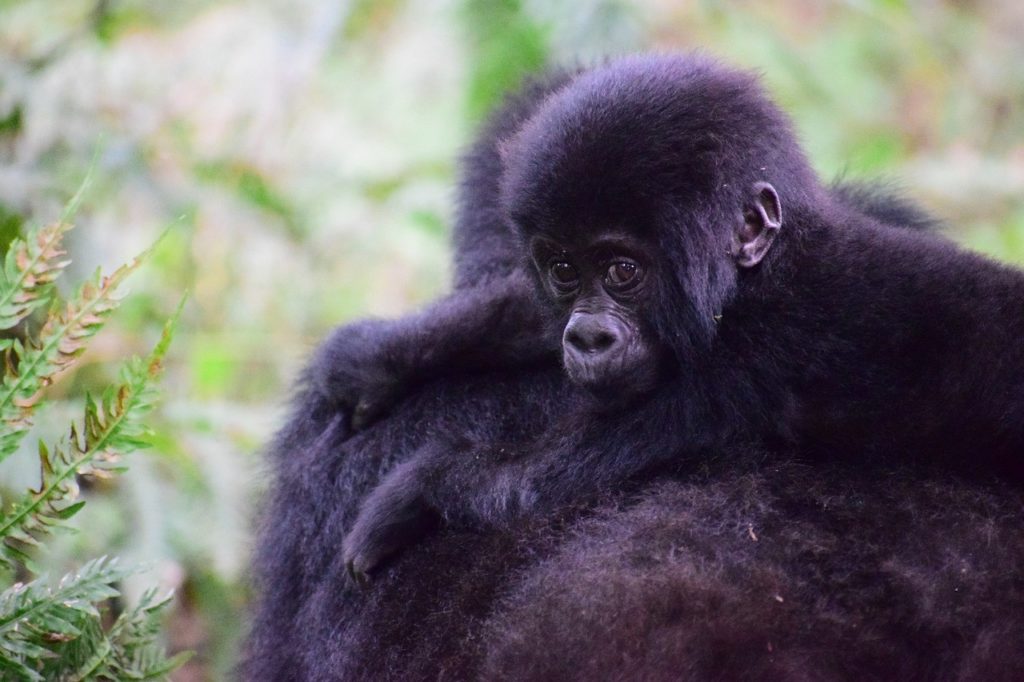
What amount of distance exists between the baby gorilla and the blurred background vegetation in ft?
3.11

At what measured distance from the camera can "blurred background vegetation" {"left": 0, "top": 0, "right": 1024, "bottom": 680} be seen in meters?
4.04

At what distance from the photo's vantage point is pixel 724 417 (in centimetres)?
231

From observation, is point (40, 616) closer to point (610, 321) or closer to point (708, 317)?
point (610, 321)

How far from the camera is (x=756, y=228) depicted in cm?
242

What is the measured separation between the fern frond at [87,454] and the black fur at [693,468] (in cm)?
53

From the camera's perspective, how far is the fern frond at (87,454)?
209 cm

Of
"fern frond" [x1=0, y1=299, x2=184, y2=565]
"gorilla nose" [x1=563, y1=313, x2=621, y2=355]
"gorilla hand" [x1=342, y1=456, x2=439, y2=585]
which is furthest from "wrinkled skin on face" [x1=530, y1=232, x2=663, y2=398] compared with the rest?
"fern frond" [x1=0, y1=299, x2=184, y2=565]

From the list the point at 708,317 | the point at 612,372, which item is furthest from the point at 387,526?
the point at 708,317

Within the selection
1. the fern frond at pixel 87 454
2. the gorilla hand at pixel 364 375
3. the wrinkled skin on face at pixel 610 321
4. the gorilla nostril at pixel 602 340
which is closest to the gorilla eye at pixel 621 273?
the wrinkled skin on face at pixel 610 321

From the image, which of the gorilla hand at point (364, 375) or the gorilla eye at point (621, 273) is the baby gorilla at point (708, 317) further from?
the gorilla hand at point (364, 375)

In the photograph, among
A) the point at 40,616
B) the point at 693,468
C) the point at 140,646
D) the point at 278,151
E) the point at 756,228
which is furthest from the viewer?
the point at 278,151

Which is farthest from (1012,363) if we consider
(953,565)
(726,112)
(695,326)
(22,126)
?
(22,126)

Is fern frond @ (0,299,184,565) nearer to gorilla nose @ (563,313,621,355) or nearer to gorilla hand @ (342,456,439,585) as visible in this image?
gorilla hand @ (342,456,439,585)

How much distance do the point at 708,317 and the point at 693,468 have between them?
30 centimetres
